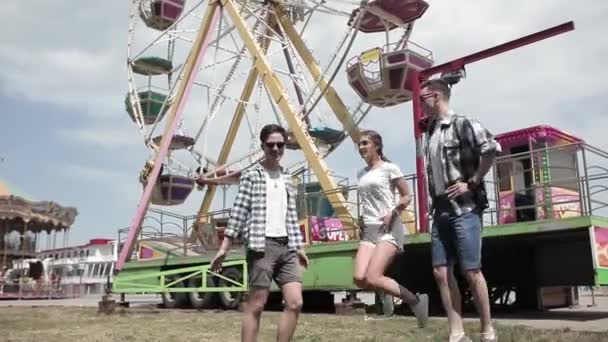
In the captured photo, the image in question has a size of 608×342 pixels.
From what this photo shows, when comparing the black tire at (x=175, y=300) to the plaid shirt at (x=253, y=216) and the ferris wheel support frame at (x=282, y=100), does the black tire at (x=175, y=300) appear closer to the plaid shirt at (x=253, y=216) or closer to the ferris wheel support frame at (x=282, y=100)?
the ferris wheel support frame at (x=282, y=100)

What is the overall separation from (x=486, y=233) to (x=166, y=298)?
9.94 metres

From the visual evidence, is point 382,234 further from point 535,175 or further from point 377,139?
point 535,175

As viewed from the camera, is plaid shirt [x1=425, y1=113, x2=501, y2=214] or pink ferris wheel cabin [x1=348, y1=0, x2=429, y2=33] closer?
plaid shirt [x1=425, y1=113, x2=501, y2=214]

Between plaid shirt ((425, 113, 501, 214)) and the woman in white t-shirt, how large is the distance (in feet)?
2.88

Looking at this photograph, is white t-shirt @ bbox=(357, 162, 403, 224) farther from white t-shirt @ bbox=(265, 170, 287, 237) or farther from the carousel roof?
the carousel roof

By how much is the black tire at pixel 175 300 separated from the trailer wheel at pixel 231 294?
5.77ft

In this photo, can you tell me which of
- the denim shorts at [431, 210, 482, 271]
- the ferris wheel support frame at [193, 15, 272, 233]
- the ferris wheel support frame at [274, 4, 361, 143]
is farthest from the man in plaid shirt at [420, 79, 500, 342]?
the ferris wheel support frame at [193, 15, 272, 233]

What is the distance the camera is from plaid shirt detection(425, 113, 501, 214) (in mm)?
4617

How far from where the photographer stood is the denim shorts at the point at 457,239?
454 centimetres

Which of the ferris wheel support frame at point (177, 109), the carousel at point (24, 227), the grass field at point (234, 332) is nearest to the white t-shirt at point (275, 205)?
the grass field at point (234, 332)

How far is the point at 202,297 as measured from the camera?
16141 mm

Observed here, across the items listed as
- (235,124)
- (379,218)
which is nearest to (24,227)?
(235,124)

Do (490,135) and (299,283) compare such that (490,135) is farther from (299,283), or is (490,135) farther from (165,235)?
(165,235)

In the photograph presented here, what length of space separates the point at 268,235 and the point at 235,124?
21.8m
